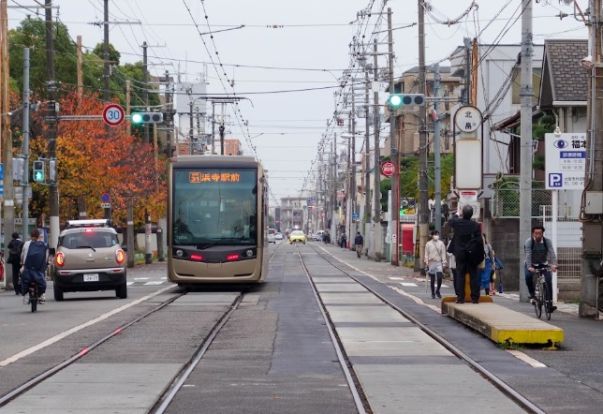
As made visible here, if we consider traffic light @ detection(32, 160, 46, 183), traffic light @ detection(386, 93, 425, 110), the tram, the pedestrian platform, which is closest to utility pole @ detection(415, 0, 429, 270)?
traffic light @ detection(386, 93, 425, 110)

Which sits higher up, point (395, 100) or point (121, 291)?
point (395, 100)

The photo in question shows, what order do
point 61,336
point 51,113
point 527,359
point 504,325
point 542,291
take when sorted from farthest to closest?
point 51,113 → point 542,291 → point 61,336 → point 504,325 → point 527,359

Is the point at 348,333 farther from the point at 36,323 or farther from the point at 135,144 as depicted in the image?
the point at 135,144

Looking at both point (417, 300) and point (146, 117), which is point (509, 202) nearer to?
point (417, 300)

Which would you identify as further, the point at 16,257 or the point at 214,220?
the point at 16,257

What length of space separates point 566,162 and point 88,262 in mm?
11189

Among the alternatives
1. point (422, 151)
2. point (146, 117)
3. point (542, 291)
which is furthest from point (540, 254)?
point (422, 151)

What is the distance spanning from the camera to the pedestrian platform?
1658 cm

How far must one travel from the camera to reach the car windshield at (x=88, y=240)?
2862 centimetres

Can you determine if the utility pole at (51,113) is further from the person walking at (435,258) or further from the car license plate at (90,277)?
the person walking at (435,258)

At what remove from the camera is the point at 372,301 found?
1096 inches

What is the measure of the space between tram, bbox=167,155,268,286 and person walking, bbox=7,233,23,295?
16.2 ft

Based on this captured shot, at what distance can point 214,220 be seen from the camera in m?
30.7

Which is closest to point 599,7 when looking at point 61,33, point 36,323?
point 36,323
